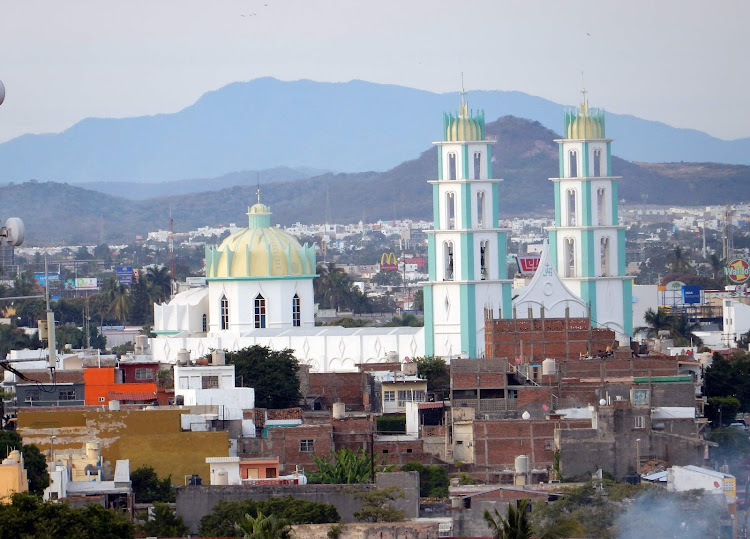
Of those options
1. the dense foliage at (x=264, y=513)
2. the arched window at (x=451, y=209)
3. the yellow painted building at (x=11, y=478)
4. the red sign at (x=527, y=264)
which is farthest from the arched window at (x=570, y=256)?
the yellow painted building at (x=11, y=478)

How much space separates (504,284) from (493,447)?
24634 mm

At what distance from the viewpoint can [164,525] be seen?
3916 cm

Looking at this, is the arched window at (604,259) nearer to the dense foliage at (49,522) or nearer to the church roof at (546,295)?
the church roof at (546,295)

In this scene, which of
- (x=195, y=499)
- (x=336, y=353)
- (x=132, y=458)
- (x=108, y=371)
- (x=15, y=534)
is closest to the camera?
(x=15, y=534)

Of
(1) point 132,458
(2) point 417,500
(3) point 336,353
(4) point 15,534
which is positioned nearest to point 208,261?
(3) point 336,353

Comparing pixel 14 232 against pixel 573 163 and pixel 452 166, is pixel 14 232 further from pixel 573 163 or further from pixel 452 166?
pixel 573 163

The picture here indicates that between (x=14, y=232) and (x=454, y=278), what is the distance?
52435 millimetres

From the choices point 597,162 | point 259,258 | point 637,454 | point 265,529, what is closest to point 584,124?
point 597,162

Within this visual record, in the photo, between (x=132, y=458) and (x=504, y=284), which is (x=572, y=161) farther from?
(x=132, y=458)

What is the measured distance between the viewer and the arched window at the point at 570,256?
3145 inches

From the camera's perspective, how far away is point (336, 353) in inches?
2945

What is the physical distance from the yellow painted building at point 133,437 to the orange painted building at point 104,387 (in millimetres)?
8324

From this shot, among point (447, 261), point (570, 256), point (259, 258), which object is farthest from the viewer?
point (570, 256)

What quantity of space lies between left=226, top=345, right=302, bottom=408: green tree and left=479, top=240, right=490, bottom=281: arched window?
42.8 feet
